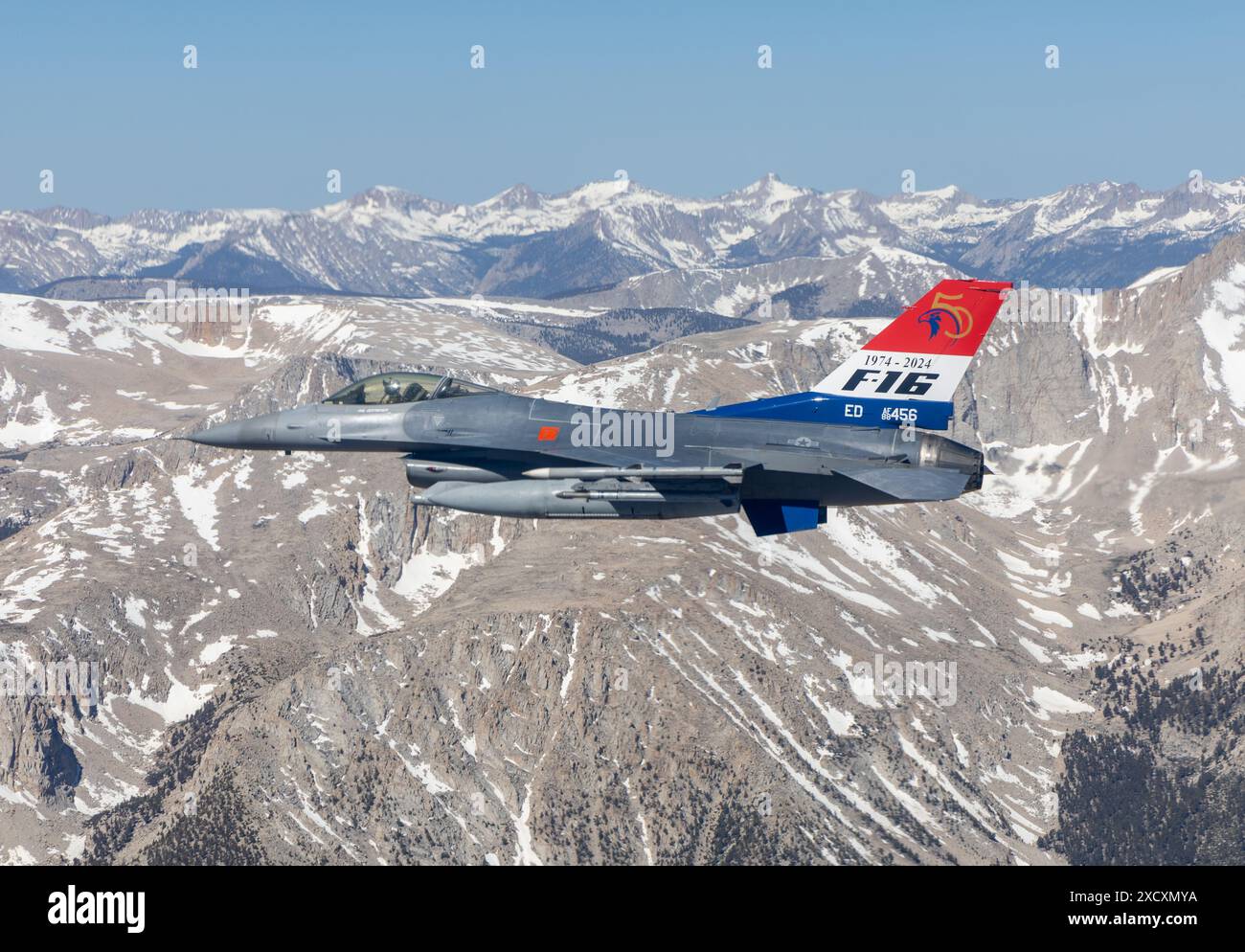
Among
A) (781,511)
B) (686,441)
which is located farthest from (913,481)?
(686,441)

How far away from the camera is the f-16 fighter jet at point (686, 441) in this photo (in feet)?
164

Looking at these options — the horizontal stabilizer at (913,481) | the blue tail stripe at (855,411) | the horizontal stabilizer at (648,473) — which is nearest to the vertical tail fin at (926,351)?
the blue tail stripe at (855,411)

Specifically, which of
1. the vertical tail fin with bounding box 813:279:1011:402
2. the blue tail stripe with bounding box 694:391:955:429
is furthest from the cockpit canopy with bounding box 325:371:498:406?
the vertical tail fin with bounding box 813:279:1011:402

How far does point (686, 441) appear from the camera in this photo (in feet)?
177

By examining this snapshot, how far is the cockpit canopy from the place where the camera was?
55.3 metres

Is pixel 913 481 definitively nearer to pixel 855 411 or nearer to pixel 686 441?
pixel 855 411

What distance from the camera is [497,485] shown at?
51.8 meters

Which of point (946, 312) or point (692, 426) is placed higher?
point (946, 312)

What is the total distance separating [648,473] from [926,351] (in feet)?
51.5

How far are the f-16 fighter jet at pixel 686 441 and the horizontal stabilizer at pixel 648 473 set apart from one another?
72 millimetres
